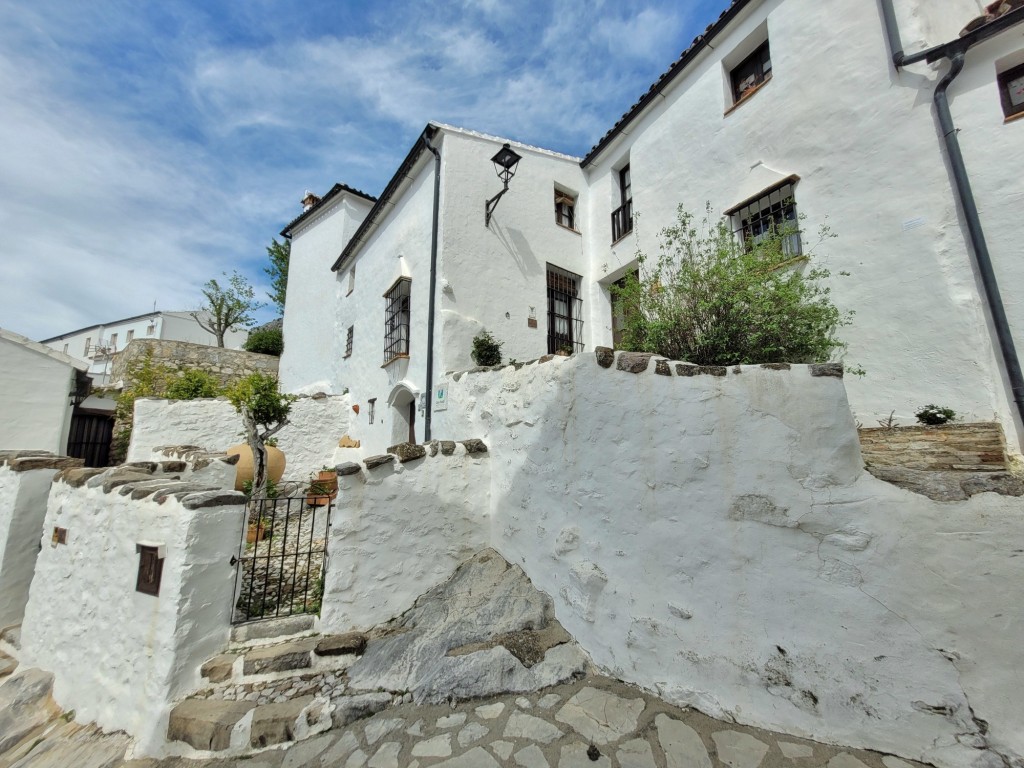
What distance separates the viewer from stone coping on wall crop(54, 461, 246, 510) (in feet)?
11.3

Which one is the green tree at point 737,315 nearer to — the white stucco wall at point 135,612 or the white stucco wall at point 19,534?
the white stucco wall at point 135,612

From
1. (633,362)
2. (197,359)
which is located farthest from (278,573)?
(197,359)

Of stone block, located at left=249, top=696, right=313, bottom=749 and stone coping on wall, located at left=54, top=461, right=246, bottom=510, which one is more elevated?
stone coping on wall, located at left=54, top=461, right=246, bottom=510

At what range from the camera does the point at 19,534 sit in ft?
16.4

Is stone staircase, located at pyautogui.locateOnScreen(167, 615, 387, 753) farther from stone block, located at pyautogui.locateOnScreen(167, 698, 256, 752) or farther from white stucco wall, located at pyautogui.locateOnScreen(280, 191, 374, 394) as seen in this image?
white stucco wall, located at pyautogui.locateOnScreen(280, 191, 374, 394)

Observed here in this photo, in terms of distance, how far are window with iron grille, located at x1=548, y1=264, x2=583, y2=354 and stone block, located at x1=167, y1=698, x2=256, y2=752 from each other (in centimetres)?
714

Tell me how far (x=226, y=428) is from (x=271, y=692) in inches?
337

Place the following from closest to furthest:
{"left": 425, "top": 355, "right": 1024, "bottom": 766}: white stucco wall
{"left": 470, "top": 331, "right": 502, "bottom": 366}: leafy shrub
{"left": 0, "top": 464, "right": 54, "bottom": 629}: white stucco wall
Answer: {"left": 425, "top": 355, "right": 1024, "bottom": 766}: white stucco wall, {"left": 0, "top": 464, "right": 54, "bottom": 629}: white stucco wall, {"left": 470, "top": 331, "right": 502, "bottom": 366}: leafy shrub

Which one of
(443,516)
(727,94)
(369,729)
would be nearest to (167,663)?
(369,729)

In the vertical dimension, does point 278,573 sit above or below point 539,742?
above

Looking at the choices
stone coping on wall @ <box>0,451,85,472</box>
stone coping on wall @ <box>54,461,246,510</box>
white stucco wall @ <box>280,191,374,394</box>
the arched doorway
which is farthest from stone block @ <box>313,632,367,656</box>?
white stucco wall @ <box>280,191,374,394</box>

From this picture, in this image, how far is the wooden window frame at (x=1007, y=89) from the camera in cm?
471

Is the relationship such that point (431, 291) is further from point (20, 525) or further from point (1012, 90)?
point (1012, 90)

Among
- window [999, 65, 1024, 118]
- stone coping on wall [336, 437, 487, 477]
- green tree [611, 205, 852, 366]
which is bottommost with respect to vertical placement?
stone coping on wall [336, 437, 487, 477]
